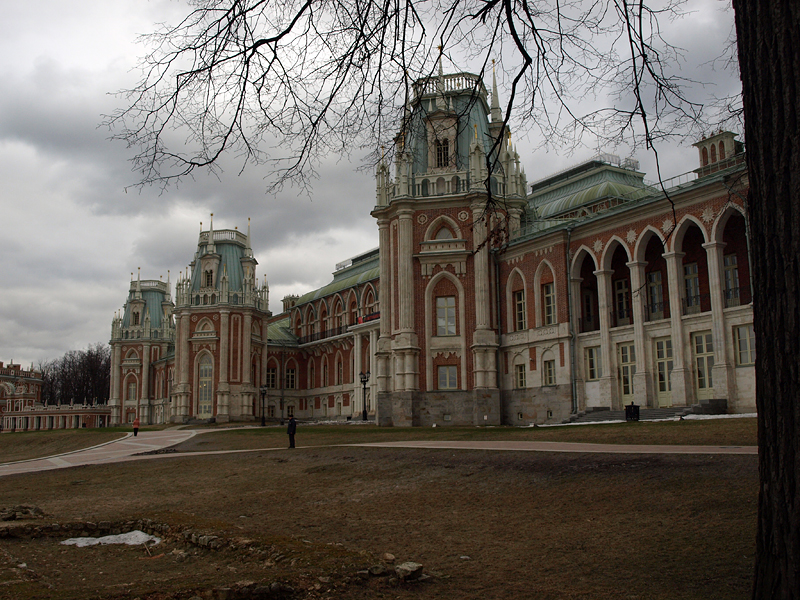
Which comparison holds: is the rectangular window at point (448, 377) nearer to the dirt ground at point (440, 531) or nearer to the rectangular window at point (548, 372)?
the rectangular window at point (548, 372)

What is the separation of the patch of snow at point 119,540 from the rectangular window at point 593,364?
28.1 metres

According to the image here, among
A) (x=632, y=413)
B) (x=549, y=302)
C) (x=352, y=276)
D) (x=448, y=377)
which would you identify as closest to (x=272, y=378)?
(x=352, y=276)

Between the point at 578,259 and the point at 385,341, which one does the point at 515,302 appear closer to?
the point at 578,259

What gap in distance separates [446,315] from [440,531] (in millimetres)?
31338

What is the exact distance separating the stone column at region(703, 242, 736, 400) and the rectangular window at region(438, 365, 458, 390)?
15.2m

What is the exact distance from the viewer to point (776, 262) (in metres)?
4.24

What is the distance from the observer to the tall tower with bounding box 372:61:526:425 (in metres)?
40.7

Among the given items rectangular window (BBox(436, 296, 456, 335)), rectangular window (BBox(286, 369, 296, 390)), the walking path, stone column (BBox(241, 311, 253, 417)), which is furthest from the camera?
rectangular window (BBox(286, 369, 296, 390))

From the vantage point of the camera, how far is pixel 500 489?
1394 cm

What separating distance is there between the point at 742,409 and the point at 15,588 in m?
27.4

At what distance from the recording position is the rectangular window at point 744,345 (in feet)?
94.8

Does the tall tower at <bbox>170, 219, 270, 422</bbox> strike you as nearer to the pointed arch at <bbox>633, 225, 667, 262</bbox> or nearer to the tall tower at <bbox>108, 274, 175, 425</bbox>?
the tall tower at <bbox>108, 274, 175, 425</bbox>

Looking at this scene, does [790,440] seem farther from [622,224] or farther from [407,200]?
[407,200]

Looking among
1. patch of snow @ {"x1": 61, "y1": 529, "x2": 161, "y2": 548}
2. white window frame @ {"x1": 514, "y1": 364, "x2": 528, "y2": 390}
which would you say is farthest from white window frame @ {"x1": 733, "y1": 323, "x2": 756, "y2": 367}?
patch of snow @ {"x1": 61, "y1": 529, "x2": 161, "y2": 548}
